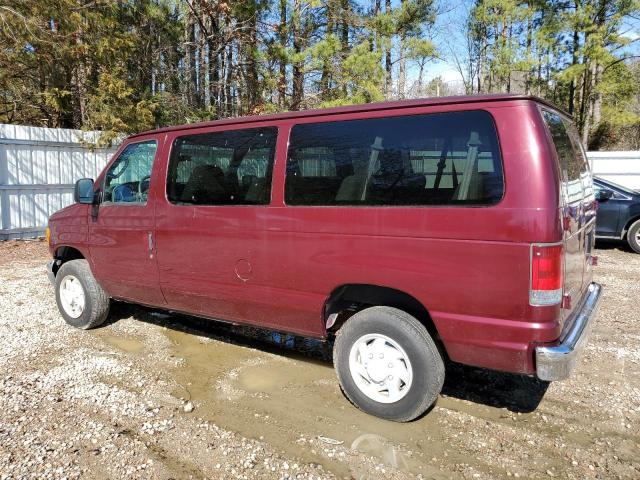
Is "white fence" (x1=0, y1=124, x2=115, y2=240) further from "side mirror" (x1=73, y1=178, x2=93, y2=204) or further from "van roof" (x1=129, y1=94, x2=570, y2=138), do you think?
"van roof" (x1=129, y1=94, x2=570, y2=138)

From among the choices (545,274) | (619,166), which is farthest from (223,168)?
(619,166)

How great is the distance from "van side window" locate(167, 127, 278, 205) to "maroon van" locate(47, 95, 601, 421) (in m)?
0.01

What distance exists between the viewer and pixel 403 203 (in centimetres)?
317

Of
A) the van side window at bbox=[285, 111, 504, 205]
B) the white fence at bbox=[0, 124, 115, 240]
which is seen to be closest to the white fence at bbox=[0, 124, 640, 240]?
the white fence at bbox=[0, 124, 115, 240]

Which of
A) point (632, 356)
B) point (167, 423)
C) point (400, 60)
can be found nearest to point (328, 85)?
point (400, 60)

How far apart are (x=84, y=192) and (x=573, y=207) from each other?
4220 mm

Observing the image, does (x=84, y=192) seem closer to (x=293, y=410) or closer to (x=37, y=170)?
(x=293, y=410)

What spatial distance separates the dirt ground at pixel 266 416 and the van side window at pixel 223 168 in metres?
1.48

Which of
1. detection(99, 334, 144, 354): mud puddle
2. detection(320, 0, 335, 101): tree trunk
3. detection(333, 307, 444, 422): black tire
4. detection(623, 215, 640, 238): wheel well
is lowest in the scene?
detection(99, 334, 144, 354): mud puddle

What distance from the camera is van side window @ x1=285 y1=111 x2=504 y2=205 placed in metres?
2.97

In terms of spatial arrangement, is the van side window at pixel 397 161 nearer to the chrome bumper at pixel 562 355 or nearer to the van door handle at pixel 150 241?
the chrome bumper at pixel 562 355

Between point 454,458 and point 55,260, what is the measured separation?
4621 millimetres

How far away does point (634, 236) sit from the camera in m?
9.99

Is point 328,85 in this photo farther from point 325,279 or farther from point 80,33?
point 325,279
